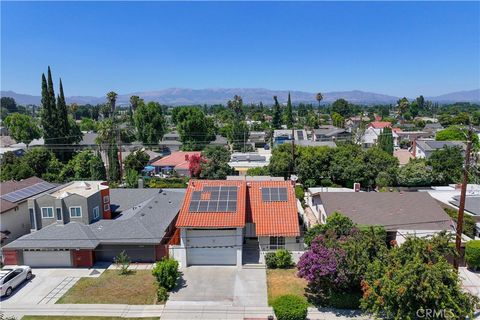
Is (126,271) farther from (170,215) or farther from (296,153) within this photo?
(296,153)

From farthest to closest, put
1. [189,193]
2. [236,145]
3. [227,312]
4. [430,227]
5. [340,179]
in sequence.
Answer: [236,145] < [340,179] < [189,193] < [430,227] < [227,312]

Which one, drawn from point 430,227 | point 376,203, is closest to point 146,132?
point 376,203

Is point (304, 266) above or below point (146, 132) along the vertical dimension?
below

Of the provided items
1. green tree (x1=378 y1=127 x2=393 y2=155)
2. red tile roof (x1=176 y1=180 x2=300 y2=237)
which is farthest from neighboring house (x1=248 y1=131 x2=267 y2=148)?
red tile roof (x1=176 y1=180 x2=300 y2=237)

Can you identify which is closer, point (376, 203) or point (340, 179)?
point (376, 203)

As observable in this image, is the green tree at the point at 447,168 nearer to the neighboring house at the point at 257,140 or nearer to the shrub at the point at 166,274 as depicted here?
the shrub at the point at 166,274

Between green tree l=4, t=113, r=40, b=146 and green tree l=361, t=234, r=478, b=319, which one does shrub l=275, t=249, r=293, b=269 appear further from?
green tree l=4, t=113, r=40, b=146

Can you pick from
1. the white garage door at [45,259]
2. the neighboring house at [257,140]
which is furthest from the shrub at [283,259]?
the neighboring house at [257,140]
